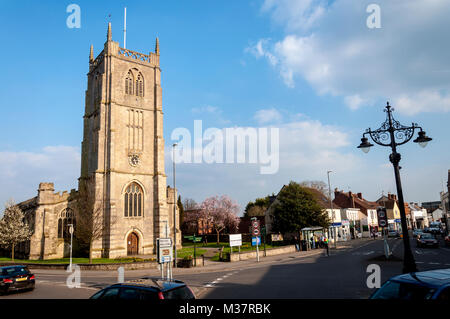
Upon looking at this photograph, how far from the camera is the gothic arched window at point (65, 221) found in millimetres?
39281

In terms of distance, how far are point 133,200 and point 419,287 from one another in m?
38.3

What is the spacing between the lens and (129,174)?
1590 inches

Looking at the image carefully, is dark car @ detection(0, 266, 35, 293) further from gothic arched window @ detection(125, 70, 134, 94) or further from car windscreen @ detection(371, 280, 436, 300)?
gothic arched window @ detection(125, 70, 134, 94)

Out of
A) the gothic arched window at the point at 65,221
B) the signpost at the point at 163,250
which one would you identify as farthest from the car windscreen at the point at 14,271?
the gothic arched window at the point at 65,221

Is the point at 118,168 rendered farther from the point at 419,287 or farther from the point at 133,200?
the point at 419,287

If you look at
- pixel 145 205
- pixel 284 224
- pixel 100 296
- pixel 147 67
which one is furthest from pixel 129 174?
pixel 100 296

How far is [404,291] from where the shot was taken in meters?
5.50

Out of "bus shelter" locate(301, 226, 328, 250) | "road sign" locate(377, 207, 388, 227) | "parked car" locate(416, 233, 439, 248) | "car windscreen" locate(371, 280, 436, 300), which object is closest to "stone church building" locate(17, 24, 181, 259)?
"bus shelter" locate(301, 226, 328, 250)

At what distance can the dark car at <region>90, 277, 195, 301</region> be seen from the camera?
6480 millimetres

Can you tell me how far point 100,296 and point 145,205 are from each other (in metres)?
35.0

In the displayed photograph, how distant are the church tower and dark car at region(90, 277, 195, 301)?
103 feet

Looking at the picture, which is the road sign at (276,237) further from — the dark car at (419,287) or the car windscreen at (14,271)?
the dark car at (419,287)

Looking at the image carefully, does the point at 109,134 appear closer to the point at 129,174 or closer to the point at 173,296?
the point at 129,174

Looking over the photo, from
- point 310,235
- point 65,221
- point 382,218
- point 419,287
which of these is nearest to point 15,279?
point 419,287
